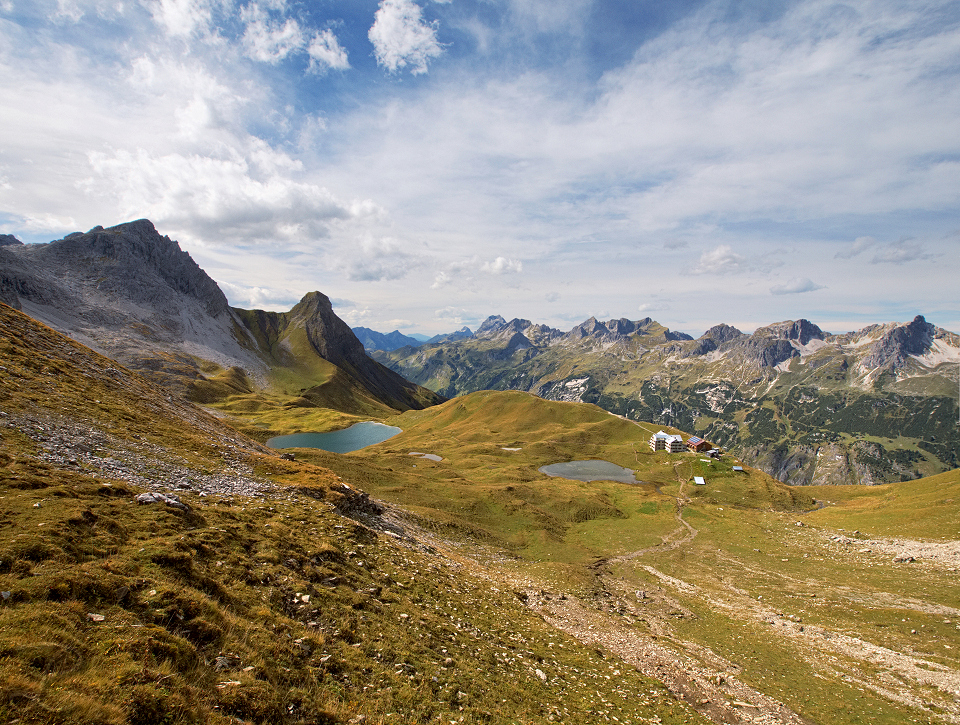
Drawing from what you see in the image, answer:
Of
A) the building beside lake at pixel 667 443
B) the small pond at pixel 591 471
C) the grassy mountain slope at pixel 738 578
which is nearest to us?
the grassy mountain slope at pixel 738 578

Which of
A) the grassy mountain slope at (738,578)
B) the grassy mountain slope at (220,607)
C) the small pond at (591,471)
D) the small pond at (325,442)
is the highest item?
the grassy mountain slope at (220,607)

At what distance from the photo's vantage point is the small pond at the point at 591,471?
384 ft

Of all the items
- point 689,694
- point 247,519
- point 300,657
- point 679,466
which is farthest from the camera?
point 679,466

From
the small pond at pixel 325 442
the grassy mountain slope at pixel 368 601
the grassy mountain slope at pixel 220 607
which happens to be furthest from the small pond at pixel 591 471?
the grassy mountain slope at pixel 220 607

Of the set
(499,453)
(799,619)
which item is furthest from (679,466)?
(799,619)

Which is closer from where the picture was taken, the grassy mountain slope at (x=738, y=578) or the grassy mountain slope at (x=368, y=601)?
the grassy mountain slope at (x=368, y=601)

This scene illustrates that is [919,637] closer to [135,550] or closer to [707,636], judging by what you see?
[707,636]

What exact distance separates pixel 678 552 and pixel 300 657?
61.8m

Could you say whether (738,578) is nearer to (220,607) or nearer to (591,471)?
(220,607)

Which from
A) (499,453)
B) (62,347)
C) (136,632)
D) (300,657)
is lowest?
(499,453)

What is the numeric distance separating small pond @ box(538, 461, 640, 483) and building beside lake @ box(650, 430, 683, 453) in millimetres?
22336

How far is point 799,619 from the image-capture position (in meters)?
39.1

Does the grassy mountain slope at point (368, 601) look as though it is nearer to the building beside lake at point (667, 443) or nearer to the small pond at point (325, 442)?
the building beside lake at point (667, 443)

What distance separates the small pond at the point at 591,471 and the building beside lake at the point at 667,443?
73.3ft
